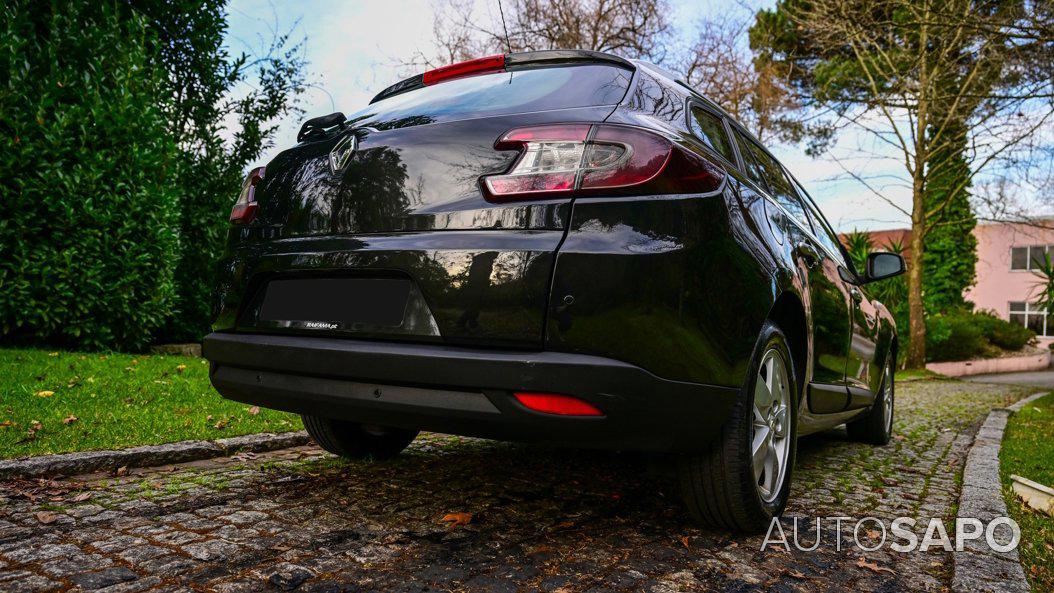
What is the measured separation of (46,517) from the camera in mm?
2719


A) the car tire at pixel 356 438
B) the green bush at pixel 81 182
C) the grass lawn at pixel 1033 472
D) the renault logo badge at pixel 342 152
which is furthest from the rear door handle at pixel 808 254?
the green bush at pixel 81 182

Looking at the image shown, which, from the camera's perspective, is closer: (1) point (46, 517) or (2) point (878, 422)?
(1) point (46, 517)

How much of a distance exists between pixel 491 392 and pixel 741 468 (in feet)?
3.22

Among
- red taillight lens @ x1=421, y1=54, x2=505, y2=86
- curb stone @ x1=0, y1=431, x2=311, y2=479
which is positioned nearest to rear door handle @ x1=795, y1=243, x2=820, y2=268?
red taillight lens @ x1=421, y1=54, x2=505, y2=86

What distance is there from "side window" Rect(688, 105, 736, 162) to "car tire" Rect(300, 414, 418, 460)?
202cm

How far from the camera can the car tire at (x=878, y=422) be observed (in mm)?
5312

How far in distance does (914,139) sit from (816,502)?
16.2 metres

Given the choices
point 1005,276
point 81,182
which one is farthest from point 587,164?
point 1005,276

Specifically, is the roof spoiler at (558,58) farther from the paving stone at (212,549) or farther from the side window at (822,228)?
the paving stone at (212,549)

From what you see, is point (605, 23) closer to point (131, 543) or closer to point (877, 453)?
point (877, 453)

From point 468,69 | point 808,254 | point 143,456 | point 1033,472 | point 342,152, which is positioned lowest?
point 1033,472

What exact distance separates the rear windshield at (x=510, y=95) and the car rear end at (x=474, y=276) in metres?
0.01

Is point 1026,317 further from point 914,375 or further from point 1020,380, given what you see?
point 914,375

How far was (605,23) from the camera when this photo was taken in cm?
1627
